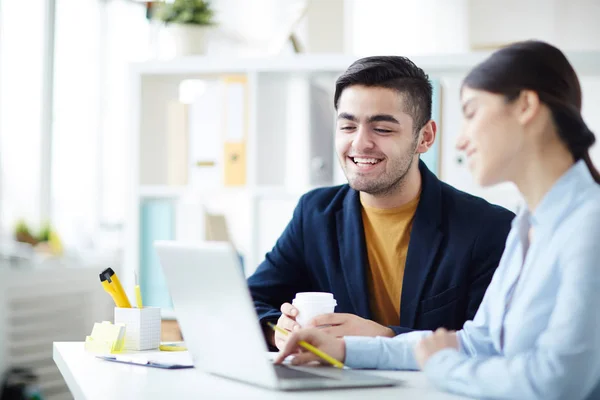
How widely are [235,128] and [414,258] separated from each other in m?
1.54

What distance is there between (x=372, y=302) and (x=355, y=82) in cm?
55

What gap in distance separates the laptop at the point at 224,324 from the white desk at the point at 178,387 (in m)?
0.02

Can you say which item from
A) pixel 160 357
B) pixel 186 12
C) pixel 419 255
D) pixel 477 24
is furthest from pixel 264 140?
pixel 160 357

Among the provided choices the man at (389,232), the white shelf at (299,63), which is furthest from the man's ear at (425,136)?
the white shelf at (299,63)

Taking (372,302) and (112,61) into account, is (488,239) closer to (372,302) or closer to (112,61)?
(372,302)

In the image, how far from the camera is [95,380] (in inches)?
52.1

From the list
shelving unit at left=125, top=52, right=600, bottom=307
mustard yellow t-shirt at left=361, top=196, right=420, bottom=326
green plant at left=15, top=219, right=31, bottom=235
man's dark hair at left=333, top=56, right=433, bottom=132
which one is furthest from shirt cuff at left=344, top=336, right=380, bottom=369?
green plant at left=15, top=219, right=31, bottom=235

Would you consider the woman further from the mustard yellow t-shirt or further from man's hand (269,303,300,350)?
the mustard yellow t-shirt

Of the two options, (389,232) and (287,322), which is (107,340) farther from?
(389,232)

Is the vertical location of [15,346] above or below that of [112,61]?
below

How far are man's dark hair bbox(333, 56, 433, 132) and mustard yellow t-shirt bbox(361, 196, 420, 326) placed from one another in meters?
0.23

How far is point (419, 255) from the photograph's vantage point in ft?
6.42

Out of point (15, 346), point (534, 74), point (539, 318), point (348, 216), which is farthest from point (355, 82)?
point (15, 346)

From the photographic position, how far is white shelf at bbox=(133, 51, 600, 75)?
309 cm
